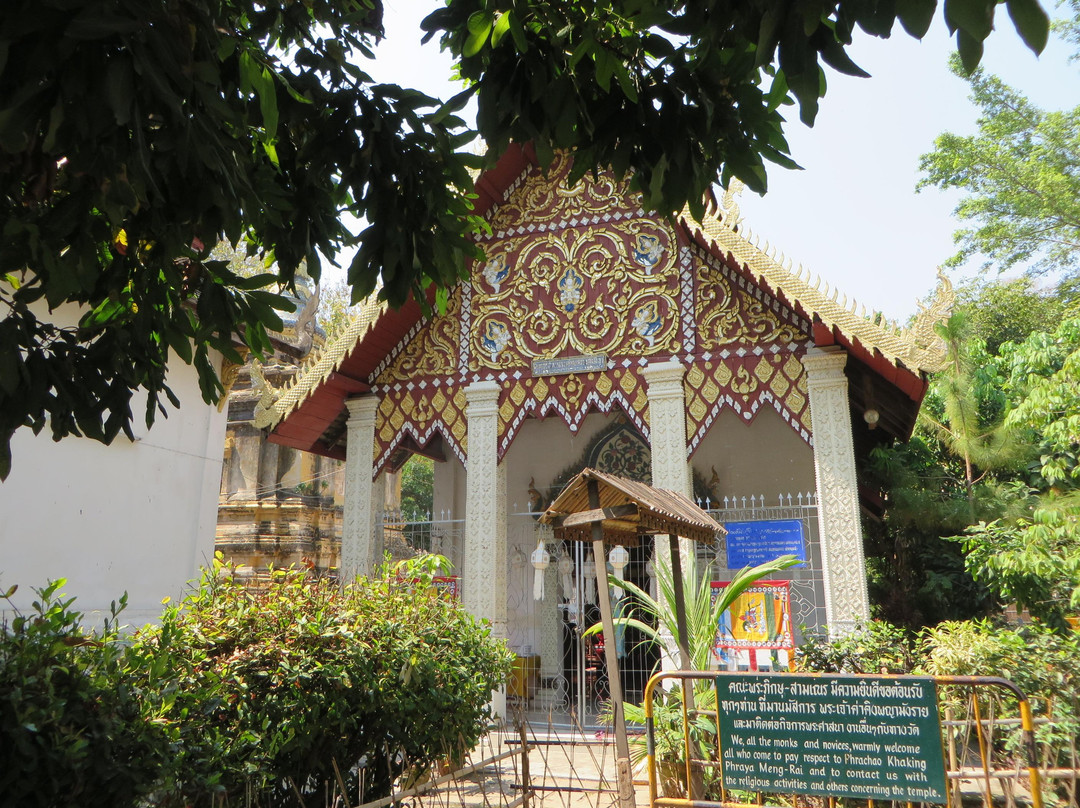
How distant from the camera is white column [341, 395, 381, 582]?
909 cm

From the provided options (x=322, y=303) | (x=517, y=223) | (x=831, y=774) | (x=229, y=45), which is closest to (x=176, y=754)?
(x=229, y=45)

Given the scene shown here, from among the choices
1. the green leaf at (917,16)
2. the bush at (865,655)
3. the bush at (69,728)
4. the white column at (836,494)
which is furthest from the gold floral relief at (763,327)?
the green leaf at (917,16)

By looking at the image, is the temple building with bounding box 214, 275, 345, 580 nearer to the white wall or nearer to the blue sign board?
the white wall

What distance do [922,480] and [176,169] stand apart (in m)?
9.38

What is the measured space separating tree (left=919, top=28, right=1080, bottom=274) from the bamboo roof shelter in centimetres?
1542

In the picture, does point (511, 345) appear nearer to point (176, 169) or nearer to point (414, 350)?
point (414, 350)

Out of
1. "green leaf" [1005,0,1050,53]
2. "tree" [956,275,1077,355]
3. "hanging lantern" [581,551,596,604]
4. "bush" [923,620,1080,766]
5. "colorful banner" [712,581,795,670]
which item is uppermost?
"tree" [956,275,1077,355]

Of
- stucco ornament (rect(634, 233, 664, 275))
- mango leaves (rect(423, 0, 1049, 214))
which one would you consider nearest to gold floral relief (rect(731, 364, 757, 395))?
stucco ornament (rect(634, 233, 664, 275))

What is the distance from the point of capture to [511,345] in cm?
888

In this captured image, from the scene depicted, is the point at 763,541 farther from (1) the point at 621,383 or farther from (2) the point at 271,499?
(2) the point at 271,499

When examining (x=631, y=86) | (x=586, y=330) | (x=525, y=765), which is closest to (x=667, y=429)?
(x=586, y=330)

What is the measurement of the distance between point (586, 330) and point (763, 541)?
2.66m

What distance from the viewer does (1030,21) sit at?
1.44m

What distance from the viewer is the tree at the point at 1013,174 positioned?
56.2 feet
